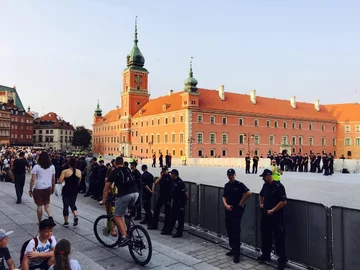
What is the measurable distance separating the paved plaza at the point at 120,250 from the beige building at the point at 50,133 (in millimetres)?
112636

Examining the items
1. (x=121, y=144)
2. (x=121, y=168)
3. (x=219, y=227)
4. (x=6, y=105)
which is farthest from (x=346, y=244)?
(x=6, y=105)

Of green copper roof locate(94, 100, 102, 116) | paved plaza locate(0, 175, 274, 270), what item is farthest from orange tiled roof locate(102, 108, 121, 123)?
paved plaza locate(0, 175, 274, 270)

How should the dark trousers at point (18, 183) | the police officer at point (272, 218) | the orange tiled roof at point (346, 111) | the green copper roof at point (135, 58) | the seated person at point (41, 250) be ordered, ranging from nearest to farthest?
the seated person at point (41, 250)
the police officer at point (272, 218)
the dark trousers at point (18, 183)
the orange tiled roof at point (346, 111)
the green copper roof at point (135, 58)

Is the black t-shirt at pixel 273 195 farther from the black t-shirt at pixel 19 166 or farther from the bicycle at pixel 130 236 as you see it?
the black t-shirt at pixel 19 166

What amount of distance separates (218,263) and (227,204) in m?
1.13

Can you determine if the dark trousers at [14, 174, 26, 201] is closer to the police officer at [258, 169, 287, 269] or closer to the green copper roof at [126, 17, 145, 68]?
the police officer at [258, 169, 287, 269]

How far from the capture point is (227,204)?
6094mm

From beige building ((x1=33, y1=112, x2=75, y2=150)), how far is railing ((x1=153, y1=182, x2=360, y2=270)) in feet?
381

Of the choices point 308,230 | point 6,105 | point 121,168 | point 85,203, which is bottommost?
point 85,203

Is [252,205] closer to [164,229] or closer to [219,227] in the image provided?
[219,227]

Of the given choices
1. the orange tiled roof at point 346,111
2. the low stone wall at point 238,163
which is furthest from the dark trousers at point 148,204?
the orange tiled roof at point 346,111

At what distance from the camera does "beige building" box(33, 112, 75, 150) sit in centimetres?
11344

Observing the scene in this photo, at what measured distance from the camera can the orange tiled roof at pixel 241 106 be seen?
62281 mm

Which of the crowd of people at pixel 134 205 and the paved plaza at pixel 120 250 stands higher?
the crowd of people at pixel 134 205
